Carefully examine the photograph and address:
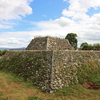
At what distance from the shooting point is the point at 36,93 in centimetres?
1359

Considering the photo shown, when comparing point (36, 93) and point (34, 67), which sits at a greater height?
point (34, 67)

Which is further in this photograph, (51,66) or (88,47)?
(88,47)

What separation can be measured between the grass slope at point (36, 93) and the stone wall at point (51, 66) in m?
1.05

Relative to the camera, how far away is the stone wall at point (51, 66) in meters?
15.5

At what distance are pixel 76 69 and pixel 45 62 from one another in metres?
5.80

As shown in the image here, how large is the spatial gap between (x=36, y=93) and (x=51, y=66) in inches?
192

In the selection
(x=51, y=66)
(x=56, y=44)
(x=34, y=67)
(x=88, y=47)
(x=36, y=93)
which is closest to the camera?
(x=36, y=93)

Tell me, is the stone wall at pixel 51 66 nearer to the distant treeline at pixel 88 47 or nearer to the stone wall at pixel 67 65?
the stone wall at pixel 67 65

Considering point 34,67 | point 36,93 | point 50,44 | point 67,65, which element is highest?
point 50,44

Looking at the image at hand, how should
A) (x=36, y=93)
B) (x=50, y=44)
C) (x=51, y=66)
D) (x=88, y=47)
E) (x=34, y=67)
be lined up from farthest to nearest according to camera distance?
(x=88, y=47) → (x=50, y=44) → (x=34, y=67) → (x=51, y=66) → (x=36, y=93)

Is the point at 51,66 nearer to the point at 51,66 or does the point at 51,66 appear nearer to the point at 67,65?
the point at 51,66

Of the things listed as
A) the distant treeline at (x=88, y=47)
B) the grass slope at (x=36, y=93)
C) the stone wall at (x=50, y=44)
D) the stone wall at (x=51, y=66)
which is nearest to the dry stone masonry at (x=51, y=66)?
the stone wall at (x=51, y=66)

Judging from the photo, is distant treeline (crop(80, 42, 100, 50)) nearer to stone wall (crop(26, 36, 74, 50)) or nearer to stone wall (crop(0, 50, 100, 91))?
stone wall (crop(26, 36, 74, 50))

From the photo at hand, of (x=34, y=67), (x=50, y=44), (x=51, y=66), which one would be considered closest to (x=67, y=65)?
(x=51, y=66)
